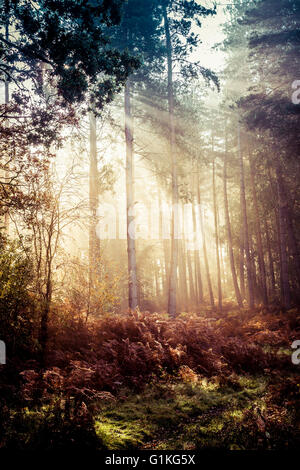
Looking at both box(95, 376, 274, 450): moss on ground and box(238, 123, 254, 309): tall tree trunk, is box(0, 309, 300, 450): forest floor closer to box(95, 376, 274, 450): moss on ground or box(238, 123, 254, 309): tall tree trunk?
box(95, 376, 274, 450): moss on ground

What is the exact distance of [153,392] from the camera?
567cm

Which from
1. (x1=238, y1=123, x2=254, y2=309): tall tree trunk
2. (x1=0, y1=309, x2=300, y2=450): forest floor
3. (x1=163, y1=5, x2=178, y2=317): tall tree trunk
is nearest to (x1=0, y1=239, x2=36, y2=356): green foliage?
(x1=0, y1=309, x2=300, y2=450): forest floor

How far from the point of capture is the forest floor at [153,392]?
380 cm

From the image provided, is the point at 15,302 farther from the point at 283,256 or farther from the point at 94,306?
the point at 283,256

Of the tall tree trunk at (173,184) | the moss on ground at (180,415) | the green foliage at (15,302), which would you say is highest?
the tall tree trunk at (173,184)

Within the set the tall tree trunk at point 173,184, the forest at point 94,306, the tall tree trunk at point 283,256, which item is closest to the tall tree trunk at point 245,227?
the tall tree trunk at point 283,256

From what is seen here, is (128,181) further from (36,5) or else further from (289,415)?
(289,415)

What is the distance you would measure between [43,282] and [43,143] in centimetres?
367

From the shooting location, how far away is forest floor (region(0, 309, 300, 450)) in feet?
12.5

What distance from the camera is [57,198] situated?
299 inches

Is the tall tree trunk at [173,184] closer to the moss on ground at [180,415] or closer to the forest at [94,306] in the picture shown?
the forest at [94,306]

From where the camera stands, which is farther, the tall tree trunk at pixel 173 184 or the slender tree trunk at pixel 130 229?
the tall tree trunk at pixel 173 184

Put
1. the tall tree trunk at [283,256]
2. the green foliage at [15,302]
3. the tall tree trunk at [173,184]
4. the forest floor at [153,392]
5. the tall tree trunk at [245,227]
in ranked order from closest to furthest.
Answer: the forest floor at [153,392]
the green foliage at [15,302]
the tall tree trunk at [173,184]
the tall tree trunk at [283,256]
the tall tree trunk at [245,227]
